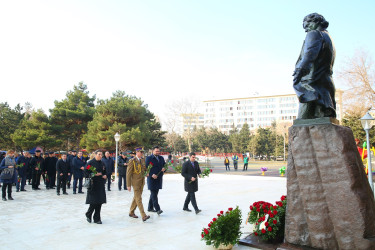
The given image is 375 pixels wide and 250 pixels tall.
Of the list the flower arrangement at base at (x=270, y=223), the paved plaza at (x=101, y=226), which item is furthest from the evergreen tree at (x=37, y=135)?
the flower arrangement at base at (x=270, y=223)

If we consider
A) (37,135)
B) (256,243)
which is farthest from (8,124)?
(256,243)

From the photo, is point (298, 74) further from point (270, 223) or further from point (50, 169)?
point (50, 169)

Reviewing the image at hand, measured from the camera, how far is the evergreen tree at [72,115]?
29.2 metres

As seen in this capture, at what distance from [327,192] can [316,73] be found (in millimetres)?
1895

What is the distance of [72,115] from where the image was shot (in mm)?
29078

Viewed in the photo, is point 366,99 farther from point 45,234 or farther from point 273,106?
point 273,106

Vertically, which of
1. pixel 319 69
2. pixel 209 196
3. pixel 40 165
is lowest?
pixel 209 196

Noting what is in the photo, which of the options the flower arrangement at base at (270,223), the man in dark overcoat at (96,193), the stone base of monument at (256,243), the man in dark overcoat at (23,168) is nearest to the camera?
the stone base of monument at (256,243)

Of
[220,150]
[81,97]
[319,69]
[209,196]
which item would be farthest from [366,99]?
[220,150]

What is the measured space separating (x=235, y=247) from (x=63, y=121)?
28.5 metres

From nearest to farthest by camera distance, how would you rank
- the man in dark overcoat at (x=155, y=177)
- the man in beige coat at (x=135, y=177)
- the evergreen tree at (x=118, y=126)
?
the man in beige coat at (x=135, y=177), the man in dark overcoat at (x=155, y=177), the evergreen tree at (x=118, y=126)

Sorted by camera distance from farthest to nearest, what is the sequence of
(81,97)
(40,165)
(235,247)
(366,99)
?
(81,97), (366,99), (40,165), (235,247)

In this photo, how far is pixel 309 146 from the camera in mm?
4414

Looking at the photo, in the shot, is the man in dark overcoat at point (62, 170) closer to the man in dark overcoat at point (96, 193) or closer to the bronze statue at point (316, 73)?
the man in dark overcoat at point (96, 193)
